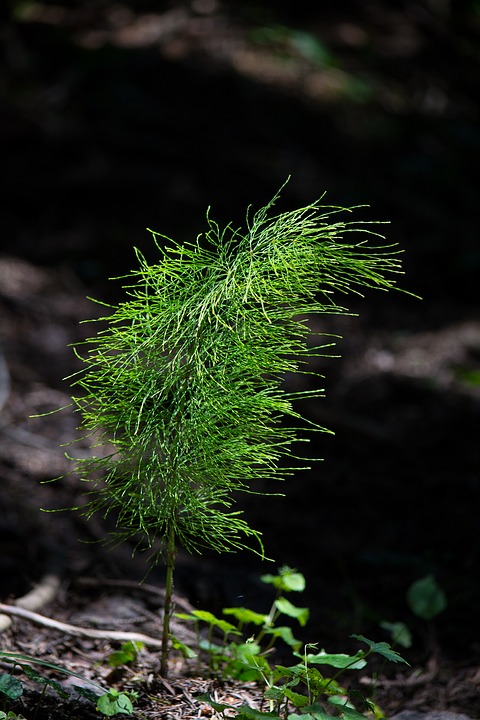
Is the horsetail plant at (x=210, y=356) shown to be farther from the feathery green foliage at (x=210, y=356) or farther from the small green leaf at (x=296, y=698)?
the small green leaf at (x=296, y=698)

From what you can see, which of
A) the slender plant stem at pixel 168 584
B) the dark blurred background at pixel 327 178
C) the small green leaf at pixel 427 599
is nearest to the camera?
the slender plant stem at pixel 168 584

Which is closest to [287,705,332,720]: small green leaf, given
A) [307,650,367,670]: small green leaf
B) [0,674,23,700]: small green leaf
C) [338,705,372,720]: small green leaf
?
[338,705,372,720]: small green leaf

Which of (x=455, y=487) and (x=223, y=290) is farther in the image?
(x=455, y=487)

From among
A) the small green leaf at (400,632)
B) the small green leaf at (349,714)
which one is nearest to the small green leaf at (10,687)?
the small green leaf at (349,714)

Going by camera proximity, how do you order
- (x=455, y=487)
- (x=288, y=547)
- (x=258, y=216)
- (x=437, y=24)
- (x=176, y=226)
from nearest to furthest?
(x=258, y=216), (x=288, y=547), (x=455, y=487), (x=176, y=226), (x=437, y=24)

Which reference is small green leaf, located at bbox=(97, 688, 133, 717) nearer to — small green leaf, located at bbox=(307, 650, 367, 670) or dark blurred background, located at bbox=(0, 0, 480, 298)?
small green leaf, located at bbox=(307, 650, 367, 670)

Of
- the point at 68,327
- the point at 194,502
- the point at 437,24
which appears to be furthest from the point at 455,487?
the point at 437,24

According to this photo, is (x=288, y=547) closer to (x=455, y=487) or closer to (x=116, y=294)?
(x=455, y=487)
